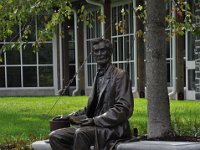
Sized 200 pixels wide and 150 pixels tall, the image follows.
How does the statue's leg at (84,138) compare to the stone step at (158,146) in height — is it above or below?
above

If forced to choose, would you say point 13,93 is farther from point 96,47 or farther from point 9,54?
point 96,47

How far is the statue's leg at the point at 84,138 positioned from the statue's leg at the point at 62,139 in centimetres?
15

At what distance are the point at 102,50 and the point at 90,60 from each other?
1917 cm

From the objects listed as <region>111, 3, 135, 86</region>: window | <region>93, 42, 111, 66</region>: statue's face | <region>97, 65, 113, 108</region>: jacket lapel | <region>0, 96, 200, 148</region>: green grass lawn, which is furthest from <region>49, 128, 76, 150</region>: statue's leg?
<region>111, 3, 135, 86</region>: window

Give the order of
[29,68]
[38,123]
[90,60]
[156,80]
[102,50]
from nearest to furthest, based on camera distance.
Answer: [102,50] < [156,80] < [38,123] < [90,60] < [29,68]

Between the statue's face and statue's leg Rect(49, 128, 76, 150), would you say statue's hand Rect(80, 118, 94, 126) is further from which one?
the statue's face

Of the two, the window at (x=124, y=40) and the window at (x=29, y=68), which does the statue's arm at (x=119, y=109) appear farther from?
the window at (x=29, y=68)

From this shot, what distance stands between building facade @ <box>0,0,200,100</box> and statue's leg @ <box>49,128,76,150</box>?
37.1 ft

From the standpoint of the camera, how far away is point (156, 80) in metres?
6.66

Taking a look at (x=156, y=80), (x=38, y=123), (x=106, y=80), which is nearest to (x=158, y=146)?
(x=106, y=80)

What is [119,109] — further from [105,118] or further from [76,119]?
[76,119]

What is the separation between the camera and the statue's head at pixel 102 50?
18.6 ft

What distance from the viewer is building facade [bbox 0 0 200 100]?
1827 centimetres

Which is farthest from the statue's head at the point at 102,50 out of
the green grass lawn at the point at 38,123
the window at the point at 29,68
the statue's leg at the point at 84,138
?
the window at the point at 29,68
